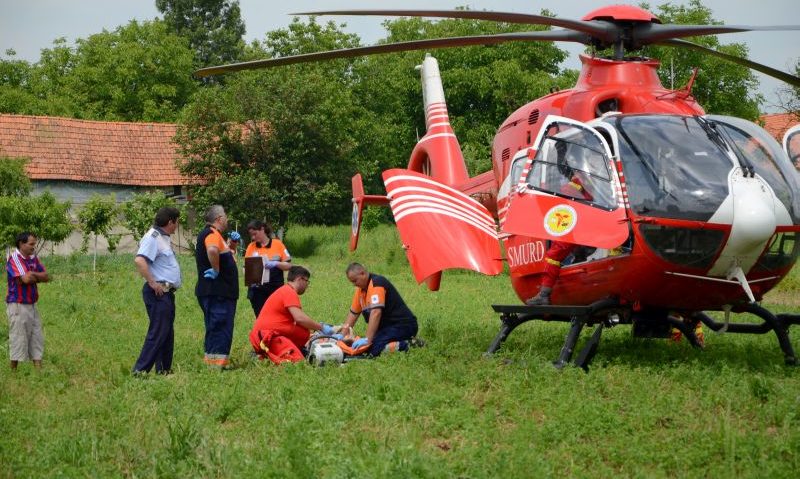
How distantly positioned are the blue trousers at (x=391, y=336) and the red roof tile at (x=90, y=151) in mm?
28826

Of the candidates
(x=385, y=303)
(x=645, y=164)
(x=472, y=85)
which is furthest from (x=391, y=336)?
(x=472, y=85)

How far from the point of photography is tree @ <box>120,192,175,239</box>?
102 feet

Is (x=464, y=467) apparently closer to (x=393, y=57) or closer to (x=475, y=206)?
(x=475, y=206)

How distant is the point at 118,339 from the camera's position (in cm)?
1386

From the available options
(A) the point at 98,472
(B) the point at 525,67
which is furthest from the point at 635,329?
(B) the point at 525,67

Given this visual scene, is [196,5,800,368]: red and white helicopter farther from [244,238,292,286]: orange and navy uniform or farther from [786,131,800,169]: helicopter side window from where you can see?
[244,238,292,286]: orange and navy uniform

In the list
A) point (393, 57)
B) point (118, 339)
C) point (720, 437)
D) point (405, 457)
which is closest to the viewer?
point (405, 457)

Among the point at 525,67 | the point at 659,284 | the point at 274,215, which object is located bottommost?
the point at 274,215

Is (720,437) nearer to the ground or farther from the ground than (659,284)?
nearer to the ground

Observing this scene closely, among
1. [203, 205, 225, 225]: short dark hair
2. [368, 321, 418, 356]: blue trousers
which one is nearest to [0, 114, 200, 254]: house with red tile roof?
[203, 205, 225, 225]: short dark hair

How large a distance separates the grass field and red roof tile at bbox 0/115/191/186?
27882mm

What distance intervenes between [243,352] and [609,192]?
517 cm

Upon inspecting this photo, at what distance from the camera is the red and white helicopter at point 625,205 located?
8.95 metres

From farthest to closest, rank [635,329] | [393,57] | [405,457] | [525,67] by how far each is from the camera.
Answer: [393,57] < [525,67] < [635,329] < [405,457]
